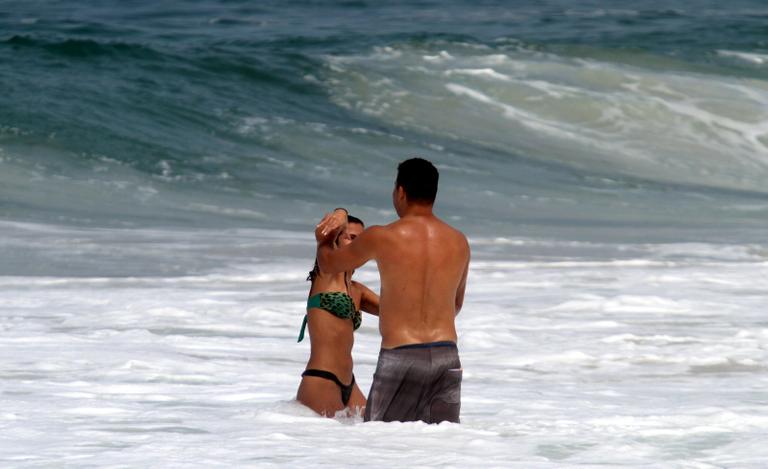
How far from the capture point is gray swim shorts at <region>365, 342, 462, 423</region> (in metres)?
5.02

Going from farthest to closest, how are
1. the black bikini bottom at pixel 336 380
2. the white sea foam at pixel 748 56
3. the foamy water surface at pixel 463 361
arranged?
1. the white sea foam at pixel 748 56
2. the black bikini bottom at pixel 336 380
3. the foamy water surface at pixel 463 361

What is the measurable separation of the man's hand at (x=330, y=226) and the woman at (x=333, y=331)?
0.26 meters

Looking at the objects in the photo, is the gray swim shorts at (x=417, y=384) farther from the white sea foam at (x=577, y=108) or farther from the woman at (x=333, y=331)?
the white sea foam at (x=577, y=108)

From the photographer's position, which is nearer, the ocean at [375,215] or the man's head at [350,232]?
the man's head at [350,232]

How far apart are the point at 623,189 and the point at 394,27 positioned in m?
10.1

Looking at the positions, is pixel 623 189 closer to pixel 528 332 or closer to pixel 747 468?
pixel 528 332

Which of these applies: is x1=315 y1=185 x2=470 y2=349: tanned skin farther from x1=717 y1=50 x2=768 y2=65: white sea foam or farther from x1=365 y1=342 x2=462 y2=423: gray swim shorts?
x1=717 y1=50 x2=768 y2=65: white sea foam

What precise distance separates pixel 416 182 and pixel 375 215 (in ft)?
33.5

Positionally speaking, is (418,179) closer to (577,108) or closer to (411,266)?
(411,266)

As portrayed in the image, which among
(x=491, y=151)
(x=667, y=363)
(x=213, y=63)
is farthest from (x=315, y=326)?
(x=213, y=63)

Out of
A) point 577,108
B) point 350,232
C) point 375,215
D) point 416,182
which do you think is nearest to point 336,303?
point 350,232

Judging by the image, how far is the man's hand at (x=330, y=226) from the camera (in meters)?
5.09

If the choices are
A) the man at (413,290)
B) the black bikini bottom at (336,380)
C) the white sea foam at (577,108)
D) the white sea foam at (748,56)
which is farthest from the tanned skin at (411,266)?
the white sea foam at (748,56)

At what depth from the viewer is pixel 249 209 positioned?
15.5 meters
